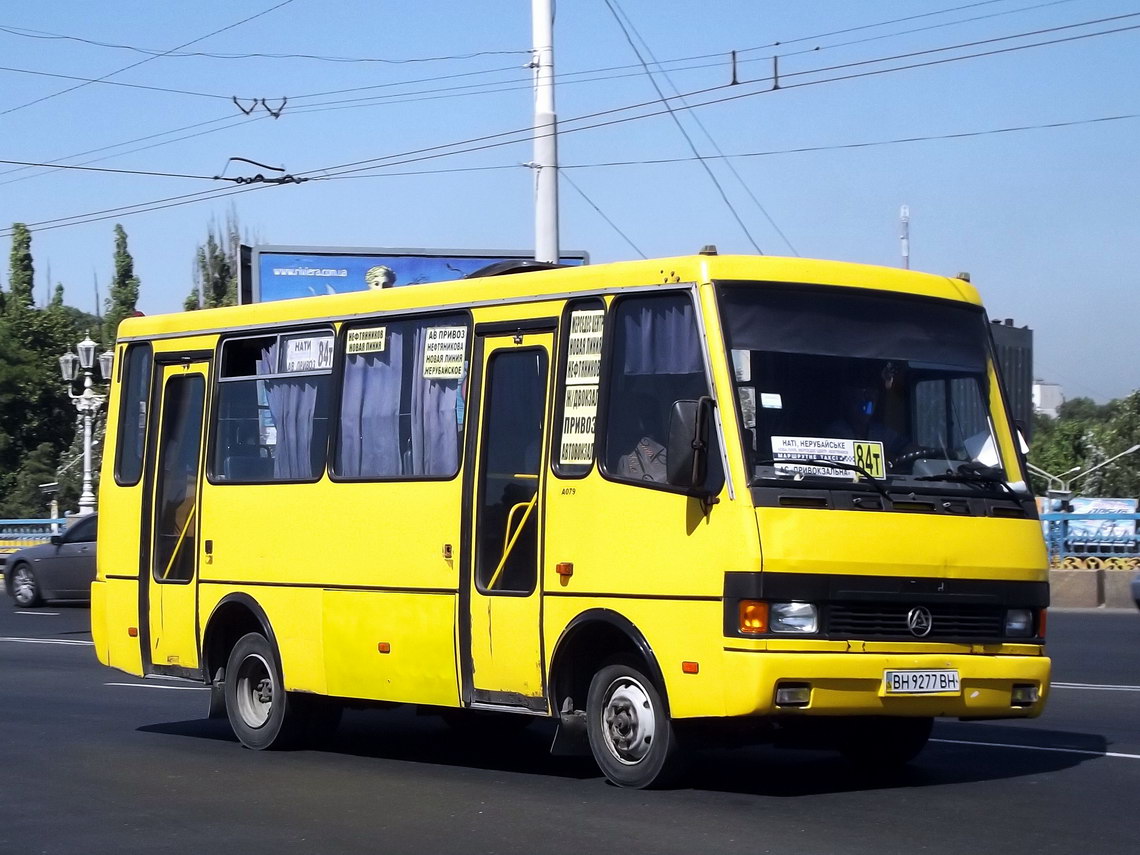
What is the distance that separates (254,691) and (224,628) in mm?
496

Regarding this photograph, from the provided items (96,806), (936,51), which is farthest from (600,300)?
(936,51)

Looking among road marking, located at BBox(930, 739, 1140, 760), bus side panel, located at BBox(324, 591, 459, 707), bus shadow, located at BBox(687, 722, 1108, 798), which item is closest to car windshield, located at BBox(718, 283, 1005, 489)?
bus shadow, located at BBox(687, 722, 1108, 798)

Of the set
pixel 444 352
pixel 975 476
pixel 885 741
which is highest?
pixel 444 352

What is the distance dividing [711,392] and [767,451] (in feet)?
1.34

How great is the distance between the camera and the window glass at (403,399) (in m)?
10.2

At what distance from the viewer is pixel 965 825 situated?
7750 mm

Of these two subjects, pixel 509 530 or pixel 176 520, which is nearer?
pixel 509 530

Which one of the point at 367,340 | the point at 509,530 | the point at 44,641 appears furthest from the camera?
the point at 44,641

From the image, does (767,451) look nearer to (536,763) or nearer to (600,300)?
(600,300)

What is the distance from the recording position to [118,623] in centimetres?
1263

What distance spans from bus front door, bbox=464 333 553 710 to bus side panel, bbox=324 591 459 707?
0.74 ft

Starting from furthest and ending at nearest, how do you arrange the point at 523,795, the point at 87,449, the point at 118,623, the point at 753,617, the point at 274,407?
the point at 87,449, the point at 118,623, the point at 274,407, the point at 523,795, the point at 753,617

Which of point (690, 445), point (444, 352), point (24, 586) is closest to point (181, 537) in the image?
point (444, 352)

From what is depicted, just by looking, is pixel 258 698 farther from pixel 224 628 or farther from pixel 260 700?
pixel 224 628
